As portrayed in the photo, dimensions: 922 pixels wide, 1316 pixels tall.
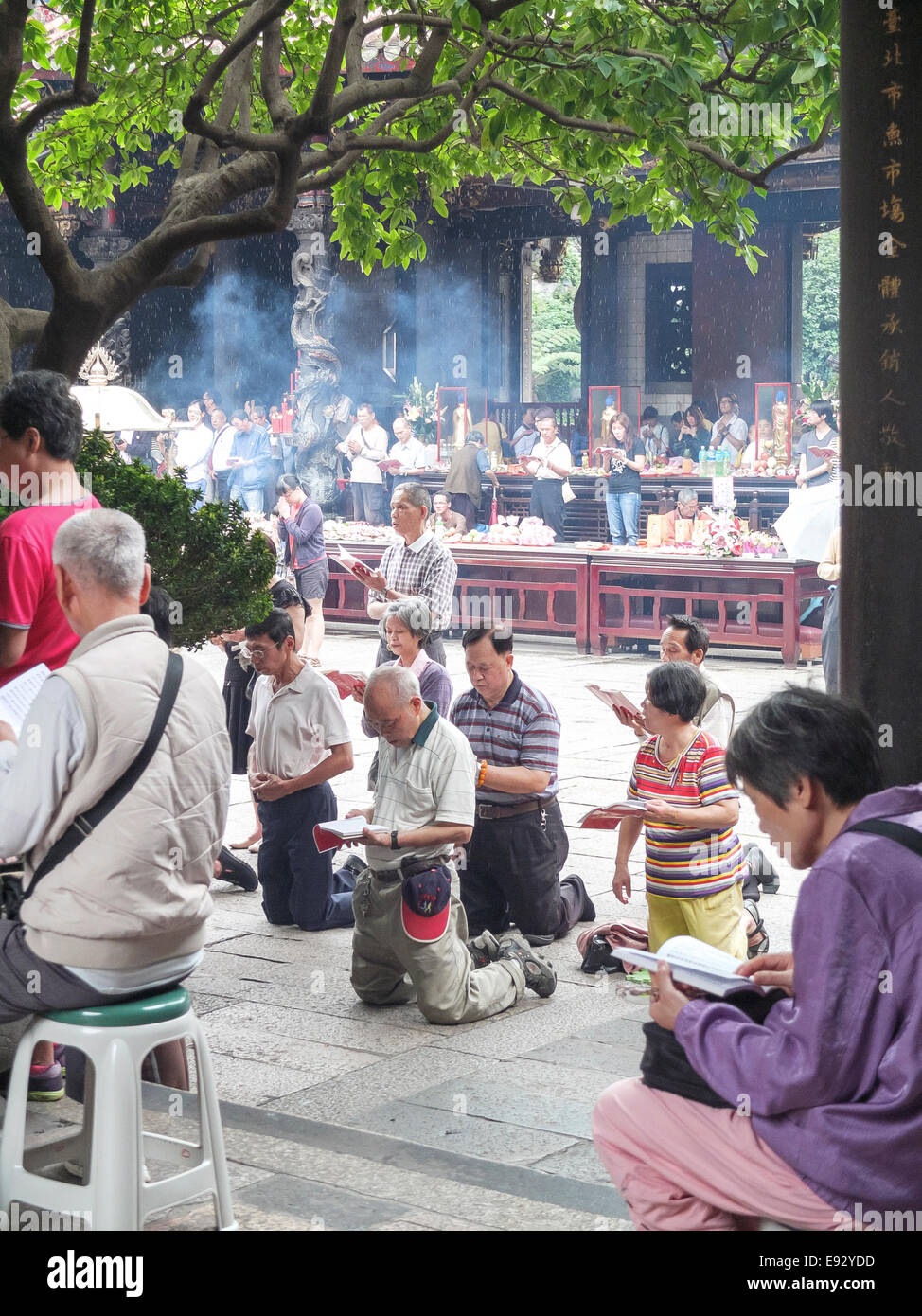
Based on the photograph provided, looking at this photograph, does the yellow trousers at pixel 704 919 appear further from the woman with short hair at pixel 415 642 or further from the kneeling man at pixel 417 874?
the woman with short hair at pixel 415 642

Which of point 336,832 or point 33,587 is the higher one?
point 33,587

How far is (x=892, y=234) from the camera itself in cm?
369

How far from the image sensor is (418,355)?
24641mm

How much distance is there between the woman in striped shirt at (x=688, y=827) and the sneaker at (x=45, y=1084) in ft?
6.77

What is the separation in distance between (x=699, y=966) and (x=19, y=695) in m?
1.82

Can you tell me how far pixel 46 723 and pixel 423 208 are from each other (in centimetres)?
2140

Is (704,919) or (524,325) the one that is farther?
(524,325)

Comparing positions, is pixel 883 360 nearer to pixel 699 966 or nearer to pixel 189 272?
pixel 699 966

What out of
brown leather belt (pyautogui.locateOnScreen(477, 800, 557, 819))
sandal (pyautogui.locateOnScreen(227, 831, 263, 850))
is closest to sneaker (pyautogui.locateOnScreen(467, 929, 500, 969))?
brown leather belt (pyautogui.locateOnScreen(477, 800, 557, 819))

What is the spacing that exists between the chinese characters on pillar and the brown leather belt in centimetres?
288

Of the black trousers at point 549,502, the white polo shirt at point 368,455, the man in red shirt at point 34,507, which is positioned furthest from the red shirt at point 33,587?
the white polo shirt at point 368,455

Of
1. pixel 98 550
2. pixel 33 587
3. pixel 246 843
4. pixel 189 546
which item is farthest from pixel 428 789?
pixel 246 843

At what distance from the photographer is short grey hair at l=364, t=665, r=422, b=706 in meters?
5.42

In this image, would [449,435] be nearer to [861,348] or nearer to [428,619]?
[428,619]
